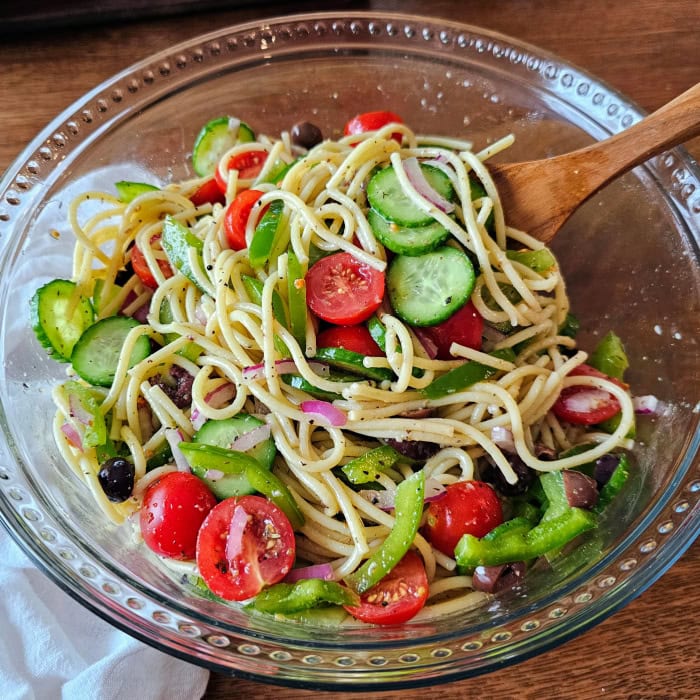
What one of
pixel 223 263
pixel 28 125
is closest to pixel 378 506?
pixel 223 263

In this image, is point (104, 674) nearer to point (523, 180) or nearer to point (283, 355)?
point (283, 355)

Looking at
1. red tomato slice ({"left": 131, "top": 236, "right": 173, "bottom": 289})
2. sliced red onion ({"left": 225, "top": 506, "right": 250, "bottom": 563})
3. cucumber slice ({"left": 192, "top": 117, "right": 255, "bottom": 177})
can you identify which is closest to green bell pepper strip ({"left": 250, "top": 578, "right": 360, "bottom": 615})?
sliced red onion ({"left": 225, "top": 506, "right": 250, "bottom": 563})

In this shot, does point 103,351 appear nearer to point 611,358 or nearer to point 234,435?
point 234,435

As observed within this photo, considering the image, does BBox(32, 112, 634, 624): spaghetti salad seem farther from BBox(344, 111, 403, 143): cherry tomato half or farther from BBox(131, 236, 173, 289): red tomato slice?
BBox(344, 111, 403, 143): cherry tomato half

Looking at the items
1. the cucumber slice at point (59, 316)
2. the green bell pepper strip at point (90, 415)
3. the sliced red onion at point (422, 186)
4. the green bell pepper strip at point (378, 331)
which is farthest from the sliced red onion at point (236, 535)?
the sliced red onion at point (422, 186)

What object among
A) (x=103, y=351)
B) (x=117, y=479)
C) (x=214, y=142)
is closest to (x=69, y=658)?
(x=117, y=479)

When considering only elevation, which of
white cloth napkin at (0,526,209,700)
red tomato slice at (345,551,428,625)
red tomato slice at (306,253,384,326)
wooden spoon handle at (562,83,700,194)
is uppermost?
wooden spoon handle at (562,83,700,194)

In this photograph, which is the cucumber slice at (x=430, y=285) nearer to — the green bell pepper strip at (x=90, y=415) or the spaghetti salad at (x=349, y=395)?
the spaghetti salad at (x=349, y=395)
